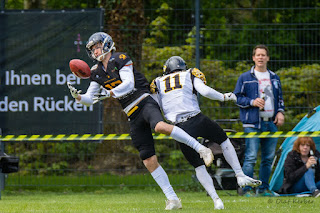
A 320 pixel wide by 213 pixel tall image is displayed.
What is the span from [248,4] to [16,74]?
7.57m

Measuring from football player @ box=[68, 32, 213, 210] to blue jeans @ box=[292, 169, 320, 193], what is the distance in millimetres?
2805

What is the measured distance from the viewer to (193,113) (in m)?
7.45

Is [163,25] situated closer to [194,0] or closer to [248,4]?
[194,0]

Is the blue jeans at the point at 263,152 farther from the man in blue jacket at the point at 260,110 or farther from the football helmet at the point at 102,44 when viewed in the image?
the football helmet at the point at 102,44

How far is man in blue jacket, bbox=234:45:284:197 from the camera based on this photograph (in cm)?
951

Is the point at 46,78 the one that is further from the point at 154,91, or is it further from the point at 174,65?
the point at 174,65

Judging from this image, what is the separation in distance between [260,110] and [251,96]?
0.83 feet

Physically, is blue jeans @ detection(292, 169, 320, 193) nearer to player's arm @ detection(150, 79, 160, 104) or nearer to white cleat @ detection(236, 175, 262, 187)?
white cleat @ detection(236, 175, 262, 187)

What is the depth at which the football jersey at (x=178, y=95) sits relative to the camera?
745cm

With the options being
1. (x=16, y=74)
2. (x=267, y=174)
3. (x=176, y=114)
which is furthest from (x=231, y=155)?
(x=16, y=74)

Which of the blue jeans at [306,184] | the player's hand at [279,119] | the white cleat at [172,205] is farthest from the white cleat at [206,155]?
the blue jeans at [306,184]

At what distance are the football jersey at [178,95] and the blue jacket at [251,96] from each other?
210cm

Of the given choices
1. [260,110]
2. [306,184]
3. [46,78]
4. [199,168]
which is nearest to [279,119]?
[260,110]

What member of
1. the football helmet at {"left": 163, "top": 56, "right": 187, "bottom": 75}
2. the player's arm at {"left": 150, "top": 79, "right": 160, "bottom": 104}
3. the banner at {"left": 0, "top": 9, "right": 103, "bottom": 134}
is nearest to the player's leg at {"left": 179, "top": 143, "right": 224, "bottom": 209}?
the player's arm at {"left": 150, "top": 79, "right": 160, "bottom": 104}
